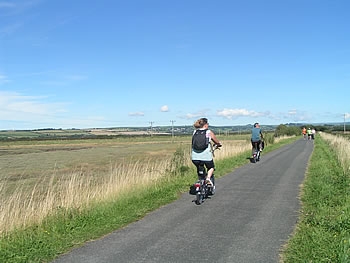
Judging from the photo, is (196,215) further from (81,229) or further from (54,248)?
(54,248)

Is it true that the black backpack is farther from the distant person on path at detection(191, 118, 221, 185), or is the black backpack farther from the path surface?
the path surface

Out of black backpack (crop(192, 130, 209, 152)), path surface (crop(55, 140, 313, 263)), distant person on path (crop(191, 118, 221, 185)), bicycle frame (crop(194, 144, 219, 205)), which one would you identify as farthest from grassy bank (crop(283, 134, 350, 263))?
black backpack (crop(192, 130, 209, 152))

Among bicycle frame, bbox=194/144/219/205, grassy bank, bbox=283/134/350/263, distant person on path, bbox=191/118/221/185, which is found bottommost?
grassy bank, bbox=283/134/350/263

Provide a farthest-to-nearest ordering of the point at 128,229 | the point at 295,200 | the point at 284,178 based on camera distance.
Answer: the point at 284,178, the point at 295,200, the point at 128,229

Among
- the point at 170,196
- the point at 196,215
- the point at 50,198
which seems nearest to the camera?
the point at 196,215

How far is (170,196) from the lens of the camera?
35.2 ft

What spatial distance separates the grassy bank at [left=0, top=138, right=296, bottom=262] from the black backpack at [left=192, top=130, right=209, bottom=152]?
158 centimetres

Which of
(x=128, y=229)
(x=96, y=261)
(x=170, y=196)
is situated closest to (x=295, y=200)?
(x=170, y=196)

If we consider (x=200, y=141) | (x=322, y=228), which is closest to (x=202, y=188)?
(x=200, y=141)

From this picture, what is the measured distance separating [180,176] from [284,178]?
394 cm

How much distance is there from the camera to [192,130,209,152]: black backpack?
33.1 feet

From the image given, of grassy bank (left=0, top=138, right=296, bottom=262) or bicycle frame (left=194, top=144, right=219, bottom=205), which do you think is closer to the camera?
grassy bank (left=0, top=138, right=296, bottom=262)

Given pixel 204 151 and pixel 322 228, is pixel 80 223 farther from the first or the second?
pixel 322 228

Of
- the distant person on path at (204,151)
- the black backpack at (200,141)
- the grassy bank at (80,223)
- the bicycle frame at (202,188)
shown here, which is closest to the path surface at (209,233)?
the bicycle frame at (202,188)
